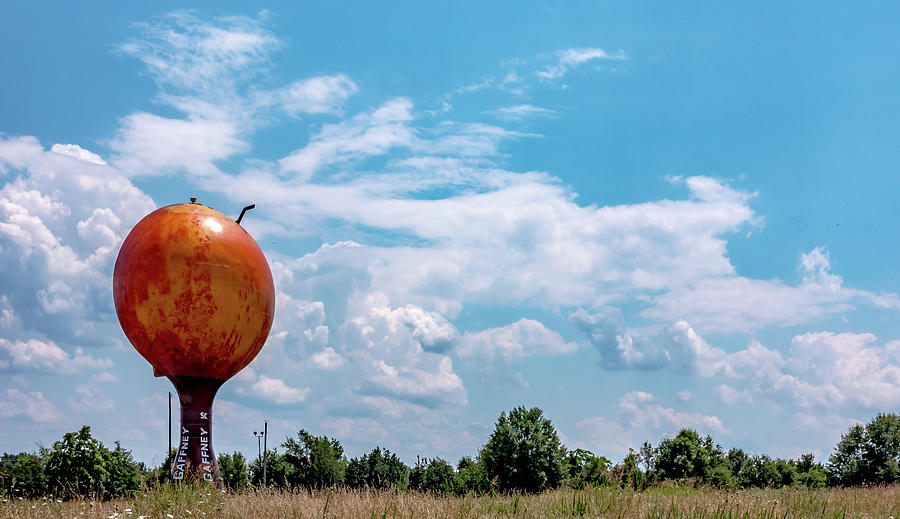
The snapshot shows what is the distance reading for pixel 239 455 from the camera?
40062mm

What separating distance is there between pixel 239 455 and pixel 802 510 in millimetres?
30822

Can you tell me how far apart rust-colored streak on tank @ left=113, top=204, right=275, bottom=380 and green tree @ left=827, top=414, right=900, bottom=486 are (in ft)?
104

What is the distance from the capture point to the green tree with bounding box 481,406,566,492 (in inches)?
995

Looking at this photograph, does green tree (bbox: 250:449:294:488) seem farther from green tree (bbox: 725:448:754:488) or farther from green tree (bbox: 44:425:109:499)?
green tree (bbox: 725:448:754:488)

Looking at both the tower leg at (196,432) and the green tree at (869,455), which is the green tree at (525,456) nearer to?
the tower leg at (196,432)

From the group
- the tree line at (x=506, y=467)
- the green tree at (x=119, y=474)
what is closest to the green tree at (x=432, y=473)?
the tree line at (x=506, y=467)

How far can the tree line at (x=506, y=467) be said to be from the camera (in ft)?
71.6

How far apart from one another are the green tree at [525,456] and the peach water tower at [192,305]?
10.1 metres

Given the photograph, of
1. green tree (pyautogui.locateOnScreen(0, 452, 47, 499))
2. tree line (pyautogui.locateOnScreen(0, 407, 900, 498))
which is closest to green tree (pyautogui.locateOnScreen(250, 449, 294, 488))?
tree line (pyautogui.locateOnScreen(0, 407, 900, 498))

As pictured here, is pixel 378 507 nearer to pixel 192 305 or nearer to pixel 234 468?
pixel 192 305

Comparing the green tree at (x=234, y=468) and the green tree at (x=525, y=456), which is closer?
the green tree at (x=525, y=456)

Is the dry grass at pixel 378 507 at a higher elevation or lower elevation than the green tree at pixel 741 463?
higher

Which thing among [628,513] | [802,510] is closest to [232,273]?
[628,513]

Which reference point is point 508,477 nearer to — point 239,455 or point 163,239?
point 163,239
